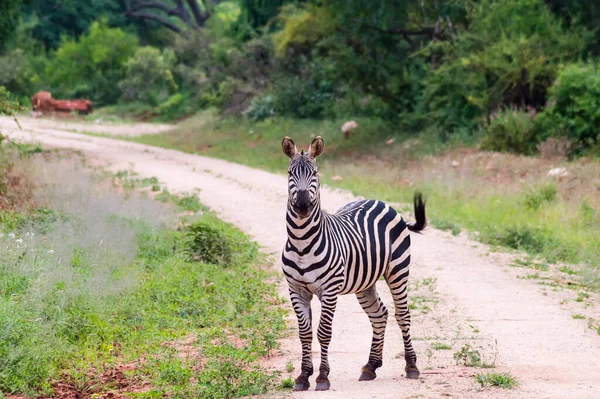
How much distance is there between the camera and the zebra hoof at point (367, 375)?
24.3 ft

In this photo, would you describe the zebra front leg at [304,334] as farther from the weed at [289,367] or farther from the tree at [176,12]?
the tree at [176,12]

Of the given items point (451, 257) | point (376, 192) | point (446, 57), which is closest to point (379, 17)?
point (446, 57)

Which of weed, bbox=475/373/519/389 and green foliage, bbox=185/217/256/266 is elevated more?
green foliage, bbox=185/217/256/266

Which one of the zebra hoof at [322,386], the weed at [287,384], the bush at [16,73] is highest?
the bush at [16,73]

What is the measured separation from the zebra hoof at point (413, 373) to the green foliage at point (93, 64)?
43.9m

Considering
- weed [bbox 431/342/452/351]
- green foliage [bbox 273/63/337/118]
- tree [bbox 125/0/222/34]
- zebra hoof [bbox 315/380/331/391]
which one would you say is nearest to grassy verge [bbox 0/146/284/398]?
zebra hoof [bbox 315/380/331/391]

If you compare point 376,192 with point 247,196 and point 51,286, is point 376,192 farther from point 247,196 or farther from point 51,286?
point 51,286

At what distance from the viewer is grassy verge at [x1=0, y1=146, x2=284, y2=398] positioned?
24.4ft

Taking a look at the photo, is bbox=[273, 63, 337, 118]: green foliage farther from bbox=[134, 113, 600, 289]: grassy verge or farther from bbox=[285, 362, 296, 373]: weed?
bbox=[285, 362, 296, 373]: weed

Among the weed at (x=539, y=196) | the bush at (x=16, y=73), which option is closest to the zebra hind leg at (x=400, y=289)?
the weed at (x=539, y=196)

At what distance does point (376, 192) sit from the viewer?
66.0 ft

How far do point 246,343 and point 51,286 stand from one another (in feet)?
7.00

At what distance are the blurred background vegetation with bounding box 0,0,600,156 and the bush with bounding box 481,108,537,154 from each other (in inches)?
1.3


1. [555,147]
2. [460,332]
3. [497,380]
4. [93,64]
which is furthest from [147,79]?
[497,380]
